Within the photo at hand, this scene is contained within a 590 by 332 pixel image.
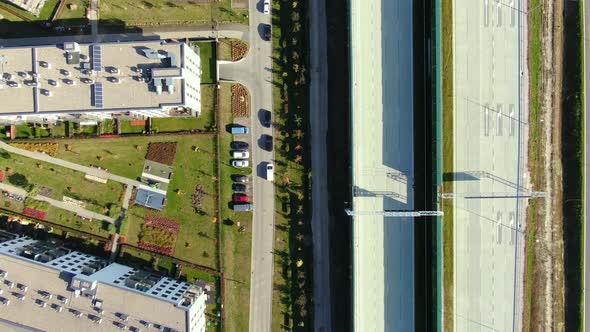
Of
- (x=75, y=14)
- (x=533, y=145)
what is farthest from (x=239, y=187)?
(x=533, y=145)

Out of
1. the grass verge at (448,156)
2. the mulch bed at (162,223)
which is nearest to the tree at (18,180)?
the mulch bed at (162,223)

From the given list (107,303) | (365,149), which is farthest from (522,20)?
(107,303)

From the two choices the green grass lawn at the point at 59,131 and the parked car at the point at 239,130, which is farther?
the green grass lawn at the point at 59,131

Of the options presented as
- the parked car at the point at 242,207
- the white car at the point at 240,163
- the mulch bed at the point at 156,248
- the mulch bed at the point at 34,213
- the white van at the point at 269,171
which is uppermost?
the white car at the point at 240,163

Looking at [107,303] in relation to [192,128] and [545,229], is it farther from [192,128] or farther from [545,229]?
[545,229]

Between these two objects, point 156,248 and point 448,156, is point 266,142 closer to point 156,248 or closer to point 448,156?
point 156,248

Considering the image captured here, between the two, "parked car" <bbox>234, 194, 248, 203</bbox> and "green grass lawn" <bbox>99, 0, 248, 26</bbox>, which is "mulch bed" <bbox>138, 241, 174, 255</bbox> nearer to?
"parked car" <bbox>234, 194, 248, 203</bbox>

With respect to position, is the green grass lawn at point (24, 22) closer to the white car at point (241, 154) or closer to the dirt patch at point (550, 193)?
the white car at point (241, 154)
